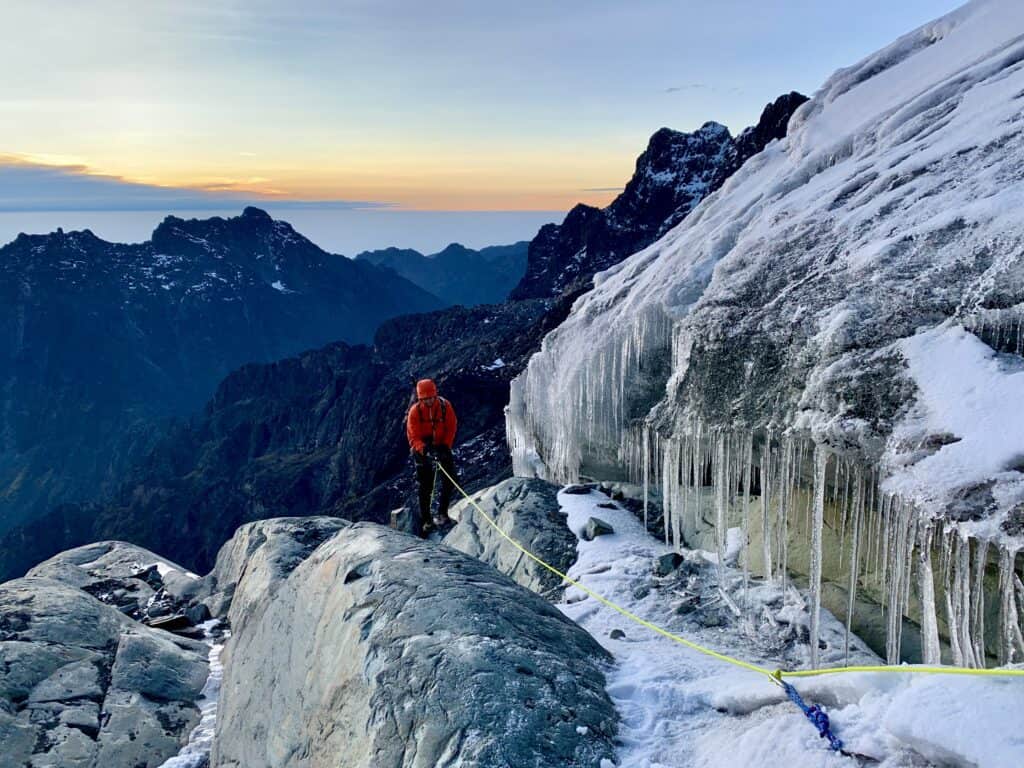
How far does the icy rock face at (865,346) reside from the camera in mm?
5418

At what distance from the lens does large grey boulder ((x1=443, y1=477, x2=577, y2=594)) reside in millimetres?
11250

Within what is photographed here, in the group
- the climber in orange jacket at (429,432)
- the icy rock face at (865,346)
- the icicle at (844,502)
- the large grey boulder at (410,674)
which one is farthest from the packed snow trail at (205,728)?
the icicle at (844,502)

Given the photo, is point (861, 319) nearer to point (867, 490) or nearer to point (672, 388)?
point (867, 490)

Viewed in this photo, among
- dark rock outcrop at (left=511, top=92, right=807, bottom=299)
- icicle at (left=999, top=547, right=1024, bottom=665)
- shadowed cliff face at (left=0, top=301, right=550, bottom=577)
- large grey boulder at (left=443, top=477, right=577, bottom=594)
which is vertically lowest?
shadowed cliff face at (left=0, top=301, right=550, bottom=577)

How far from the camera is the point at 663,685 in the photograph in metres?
6.06

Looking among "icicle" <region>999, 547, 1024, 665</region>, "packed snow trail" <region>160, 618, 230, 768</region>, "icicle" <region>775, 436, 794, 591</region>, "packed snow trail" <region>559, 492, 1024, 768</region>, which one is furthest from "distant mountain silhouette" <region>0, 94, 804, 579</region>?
"icicle" <region>999, 547, 1024, 665</region>

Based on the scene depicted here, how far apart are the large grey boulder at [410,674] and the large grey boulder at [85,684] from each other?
2.01m

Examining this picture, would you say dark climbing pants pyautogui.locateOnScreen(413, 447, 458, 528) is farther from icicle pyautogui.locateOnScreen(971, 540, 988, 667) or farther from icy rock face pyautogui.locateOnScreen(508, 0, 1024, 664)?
icicle pyautogui.locateOnScreen(971, 540, 988, 667)

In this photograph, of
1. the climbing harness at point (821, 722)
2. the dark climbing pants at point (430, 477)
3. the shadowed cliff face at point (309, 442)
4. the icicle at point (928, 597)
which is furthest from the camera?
the shadowed cliff face at point (309, 442)

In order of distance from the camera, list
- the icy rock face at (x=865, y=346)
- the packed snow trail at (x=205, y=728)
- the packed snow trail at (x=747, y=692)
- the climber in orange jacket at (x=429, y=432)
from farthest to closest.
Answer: the climber in orange jacket at (x=429, y=432)
the packed snow trail at (x=205, y=728)
the icy rock face at (x=865, y=346)
the packed snow trail at (x=747, y=692)

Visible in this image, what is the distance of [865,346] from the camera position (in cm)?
680

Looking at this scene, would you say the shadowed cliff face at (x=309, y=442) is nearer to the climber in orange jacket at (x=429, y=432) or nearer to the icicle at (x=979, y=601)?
the climber in orange jacket at (x=429, y=432)

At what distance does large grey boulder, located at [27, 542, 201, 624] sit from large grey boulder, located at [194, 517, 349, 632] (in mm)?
721

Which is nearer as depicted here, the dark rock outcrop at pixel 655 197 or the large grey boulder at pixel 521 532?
the large grey boulder at pixel 521 532
